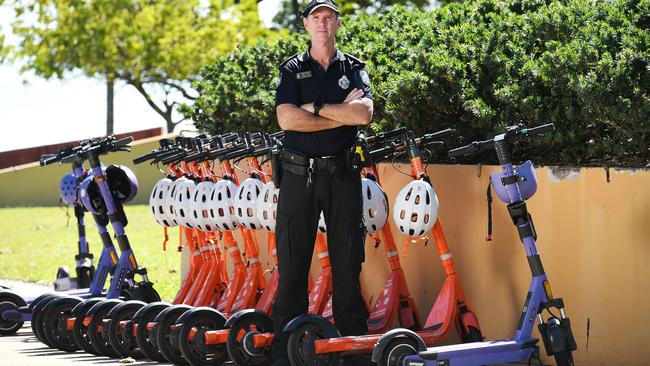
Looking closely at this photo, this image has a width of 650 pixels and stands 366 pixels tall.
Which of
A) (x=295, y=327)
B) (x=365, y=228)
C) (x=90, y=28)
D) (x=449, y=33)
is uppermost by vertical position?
(x=90, y=28)

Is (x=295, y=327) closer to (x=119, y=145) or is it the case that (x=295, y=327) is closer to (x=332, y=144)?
(x=332, y=144)

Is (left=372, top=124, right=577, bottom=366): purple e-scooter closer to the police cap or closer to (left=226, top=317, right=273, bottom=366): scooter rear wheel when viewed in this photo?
(left=226, top=317, right=273, bottom=366): scooter rear wheel

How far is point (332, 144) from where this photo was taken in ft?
26.0

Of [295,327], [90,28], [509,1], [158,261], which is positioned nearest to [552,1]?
[509,1]

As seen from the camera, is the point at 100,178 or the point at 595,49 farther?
the point at 100,178

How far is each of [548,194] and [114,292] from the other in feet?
12.8

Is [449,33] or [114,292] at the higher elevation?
[449,33]

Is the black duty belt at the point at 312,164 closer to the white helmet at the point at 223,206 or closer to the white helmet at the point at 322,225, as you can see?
the white helmet at the point at 322,225

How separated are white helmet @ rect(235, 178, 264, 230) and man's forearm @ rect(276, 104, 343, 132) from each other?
4.11 feet

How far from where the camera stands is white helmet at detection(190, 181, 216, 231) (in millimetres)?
9539

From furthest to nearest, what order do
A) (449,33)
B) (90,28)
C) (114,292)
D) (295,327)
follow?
1. (90,28)
2. (114,292)
3. (449,33)
4. (295,327)

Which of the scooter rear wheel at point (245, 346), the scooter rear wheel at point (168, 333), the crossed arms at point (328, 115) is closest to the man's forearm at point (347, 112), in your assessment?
the crossed arms at point (328, 115)

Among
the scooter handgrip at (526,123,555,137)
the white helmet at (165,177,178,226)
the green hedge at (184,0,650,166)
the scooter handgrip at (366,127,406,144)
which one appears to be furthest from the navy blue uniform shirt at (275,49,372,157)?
the white helmet at (165,177,178,226)

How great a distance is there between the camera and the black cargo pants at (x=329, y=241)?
790cm
